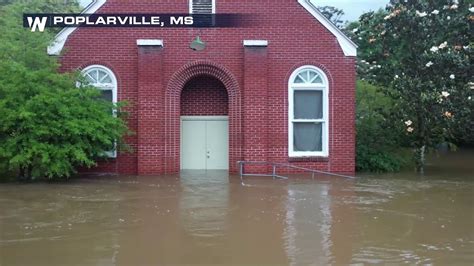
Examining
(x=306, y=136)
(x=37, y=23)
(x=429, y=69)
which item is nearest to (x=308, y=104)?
(x=306, y=136)

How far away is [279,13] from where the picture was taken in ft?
62.5

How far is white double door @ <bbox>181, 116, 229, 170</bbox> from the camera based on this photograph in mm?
20047

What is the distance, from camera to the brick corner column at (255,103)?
18672mm

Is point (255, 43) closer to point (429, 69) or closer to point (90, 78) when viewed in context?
point (90, 78)

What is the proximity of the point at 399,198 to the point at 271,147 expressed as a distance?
20.5 feet

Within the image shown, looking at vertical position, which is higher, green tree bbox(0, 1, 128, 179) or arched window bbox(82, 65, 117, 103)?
arched window bbox(82, 65, 117, 103)

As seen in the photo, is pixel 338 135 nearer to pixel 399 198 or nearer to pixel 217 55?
pixel 217 55

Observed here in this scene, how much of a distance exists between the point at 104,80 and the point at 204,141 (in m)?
3.89

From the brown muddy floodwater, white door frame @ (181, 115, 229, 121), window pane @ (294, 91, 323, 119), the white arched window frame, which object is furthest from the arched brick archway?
the brown muddy floodwater

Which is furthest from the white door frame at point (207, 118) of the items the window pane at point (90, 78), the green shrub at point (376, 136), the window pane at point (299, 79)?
the green shrub at point (376, 136)

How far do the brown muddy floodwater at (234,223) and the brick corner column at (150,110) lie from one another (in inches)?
101

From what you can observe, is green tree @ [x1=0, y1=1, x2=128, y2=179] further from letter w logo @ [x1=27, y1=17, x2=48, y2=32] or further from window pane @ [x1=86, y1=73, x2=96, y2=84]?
letter w logo @ [x1=27, y1=17, x2=48, y2=32]

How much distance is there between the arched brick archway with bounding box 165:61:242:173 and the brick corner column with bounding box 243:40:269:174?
0.36m

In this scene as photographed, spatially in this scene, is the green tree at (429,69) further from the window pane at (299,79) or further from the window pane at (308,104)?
the window pane at (299,79)
